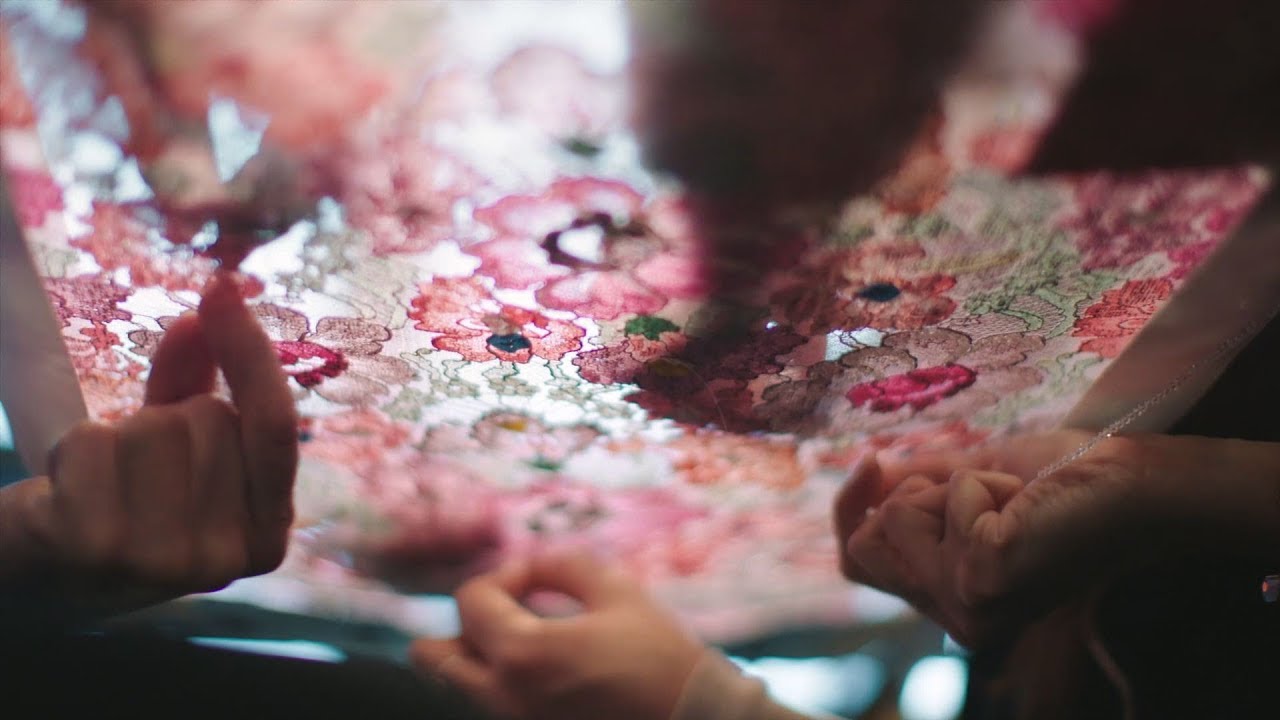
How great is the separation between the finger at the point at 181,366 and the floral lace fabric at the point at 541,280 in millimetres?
34

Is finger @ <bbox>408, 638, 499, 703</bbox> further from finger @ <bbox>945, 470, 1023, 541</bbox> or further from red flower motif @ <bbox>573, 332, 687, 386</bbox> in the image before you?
finger @ <bbox>945, 470, 1023, 541</bbox>

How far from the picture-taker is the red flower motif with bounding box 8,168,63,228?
1.99ft

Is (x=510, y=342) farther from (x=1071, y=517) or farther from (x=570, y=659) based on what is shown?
(x=1071, y=517)

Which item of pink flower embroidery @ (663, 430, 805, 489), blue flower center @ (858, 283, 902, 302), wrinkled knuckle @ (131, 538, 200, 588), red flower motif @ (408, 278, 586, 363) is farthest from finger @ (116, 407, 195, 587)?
blue flower center @ (858, 283, 902, 302)

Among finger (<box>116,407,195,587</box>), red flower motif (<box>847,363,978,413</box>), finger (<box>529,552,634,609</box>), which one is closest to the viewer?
finger (<box>116,407,195,587</box>)

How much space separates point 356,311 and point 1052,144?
1.82 ft

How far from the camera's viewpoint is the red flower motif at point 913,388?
816 mm

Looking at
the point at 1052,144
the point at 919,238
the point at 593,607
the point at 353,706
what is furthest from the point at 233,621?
the point at 1052,144

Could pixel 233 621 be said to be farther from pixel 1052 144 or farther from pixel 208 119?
pixel 1052 144

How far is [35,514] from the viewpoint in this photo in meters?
0.71

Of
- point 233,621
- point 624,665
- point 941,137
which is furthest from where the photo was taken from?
point 233,621

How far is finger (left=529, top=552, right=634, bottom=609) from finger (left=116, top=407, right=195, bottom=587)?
15.8 inches

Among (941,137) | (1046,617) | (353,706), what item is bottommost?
(353,706)

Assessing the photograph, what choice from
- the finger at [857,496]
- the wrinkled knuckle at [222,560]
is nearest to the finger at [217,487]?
the wrinkled knuckle at [222,560]
